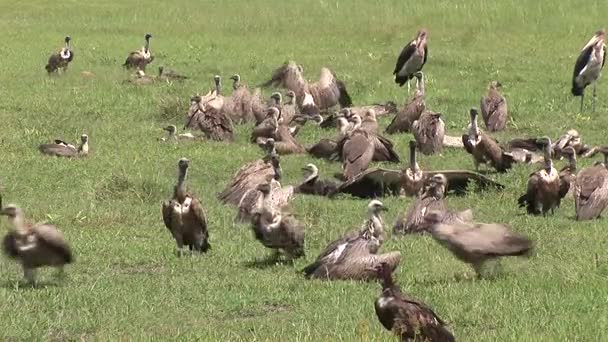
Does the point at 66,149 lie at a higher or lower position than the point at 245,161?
lower

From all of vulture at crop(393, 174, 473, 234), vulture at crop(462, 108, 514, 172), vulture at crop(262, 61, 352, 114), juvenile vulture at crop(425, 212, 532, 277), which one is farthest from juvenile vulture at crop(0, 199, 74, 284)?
vulture at crop(262, 61, 352, 114)

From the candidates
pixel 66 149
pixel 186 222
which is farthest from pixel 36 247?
pixel 66 149

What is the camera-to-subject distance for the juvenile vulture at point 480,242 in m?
8.96

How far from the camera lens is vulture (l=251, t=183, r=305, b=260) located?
1004cm

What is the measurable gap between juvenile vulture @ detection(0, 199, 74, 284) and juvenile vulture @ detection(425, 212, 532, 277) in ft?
9.42

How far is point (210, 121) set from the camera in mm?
17641

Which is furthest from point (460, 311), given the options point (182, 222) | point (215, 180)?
point (215, 180)

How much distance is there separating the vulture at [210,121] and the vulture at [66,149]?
2.19 m

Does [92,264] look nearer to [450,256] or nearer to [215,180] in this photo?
[450,256]

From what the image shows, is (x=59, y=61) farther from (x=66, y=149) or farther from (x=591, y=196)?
(x=591, y=196)

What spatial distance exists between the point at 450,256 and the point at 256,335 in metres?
3.15

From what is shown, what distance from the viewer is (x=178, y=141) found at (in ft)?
56.1

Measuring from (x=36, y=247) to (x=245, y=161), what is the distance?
275 inches

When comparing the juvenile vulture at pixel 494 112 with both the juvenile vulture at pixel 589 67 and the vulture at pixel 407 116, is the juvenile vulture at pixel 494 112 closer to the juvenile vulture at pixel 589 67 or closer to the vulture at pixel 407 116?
the vulture at pixel 407 116
